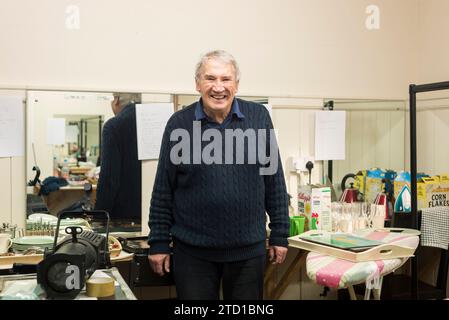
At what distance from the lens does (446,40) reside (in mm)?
3096

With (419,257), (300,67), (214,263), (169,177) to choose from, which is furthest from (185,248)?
(419,257)

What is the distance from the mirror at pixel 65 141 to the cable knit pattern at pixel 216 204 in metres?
0.71

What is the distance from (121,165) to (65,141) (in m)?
0.32

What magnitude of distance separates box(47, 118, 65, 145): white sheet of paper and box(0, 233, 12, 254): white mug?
0.55m

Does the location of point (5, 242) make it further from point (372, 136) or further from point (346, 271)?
point (372, 136)

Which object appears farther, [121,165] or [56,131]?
[121,165]

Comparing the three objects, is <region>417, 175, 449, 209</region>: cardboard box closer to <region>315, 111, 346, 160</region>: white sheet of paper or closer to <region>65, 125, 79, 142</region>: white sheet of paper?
<region>315, 111, 346, 160</region>: white sheet of paper

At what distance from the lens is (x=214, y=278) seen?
2098 mm

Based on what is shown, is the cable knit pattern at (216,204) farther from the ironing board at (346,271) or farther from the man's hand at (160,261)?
the ironing board at (346,271)

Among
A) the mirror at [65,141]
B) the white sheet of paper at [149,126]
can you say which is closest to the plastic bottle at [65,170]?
the mirror at [65,141]

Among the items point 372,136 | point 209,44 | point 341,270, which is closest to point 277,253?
point 341,270

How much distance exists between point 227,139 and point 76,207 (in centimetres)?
106
